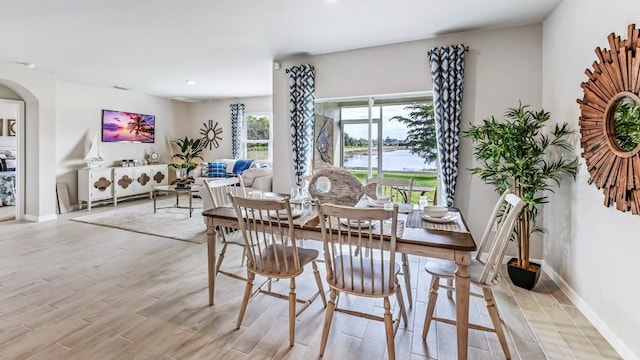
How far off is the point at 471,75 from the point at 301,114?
209cm

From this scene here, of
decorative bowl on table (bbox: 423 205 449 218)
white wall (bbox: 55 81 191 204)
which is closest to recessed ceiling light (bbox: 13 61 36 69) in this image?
white wall (bbox: 55 81 191 204)

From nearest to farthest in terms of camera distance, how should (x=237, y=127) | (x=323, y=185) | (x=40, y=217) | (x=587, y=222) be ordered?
(x=587, y=222), (x=323, y=185), (x=40, y=217), (x=237, y=127)

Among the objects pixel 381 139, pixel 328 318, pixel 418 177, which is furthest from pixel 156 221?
pixel 328 318

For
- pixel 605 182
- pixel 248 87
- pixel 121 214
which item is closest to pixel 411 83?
pixel 605 182

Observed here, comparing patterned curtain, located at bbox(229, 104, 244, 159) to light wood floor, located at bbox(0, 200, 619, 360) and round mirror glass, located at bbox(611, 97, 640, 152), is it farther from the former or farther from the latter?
round mirror glass, located at bbox(611, 97, 640, 152)

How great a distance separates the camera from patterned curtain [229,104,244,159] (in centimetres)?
777

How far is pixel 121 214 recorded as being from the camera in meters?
5.68

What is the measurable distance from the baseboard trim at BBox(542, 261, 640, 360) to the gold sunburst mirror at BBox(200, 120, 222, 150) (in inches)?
290

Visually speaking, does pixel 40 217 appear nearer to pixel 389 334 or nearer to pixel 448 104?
pixel 389 334

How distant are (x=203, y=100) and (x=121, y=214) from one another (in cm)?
374

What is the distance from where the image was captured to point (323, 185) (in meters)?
2.85

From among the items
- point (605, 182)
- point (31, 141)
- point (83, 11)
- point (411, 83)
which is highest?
point (83, 11)

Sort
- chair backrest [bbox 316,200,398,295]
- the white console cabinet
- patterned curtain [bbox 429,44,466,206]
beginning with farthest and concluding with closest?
the white console cabinet → patterned curtain [bbox 429,44,466,206] → chair backrest [bbox 316,200,398,295]

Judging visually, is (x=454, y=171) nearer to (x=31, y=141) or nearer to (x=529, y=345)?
(x=529, y=345)
